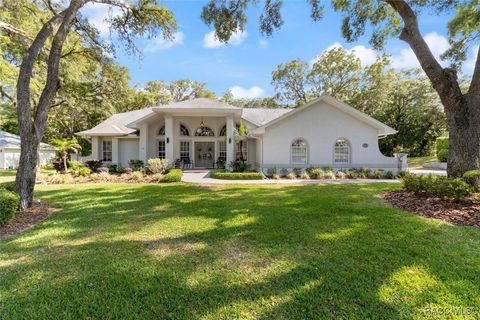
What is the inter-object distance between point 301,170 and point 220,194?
8.17 m

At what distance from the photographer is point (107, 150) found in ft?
69.7

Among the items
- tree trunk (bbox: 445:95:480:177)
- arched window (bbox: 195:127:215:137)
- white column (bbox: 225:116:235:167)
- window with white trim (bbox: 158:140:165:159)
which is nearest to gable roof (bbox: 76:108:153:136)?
window with white trim (bbox: 158:140:165:159)

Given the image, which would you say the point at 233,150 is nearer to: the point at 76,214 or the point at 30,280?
the point at 76,214

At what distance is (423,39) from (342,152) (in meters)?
9.13

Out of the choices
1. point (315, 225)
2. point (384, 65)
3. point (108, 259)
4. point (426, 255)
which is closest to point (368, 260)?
point (426, 255)

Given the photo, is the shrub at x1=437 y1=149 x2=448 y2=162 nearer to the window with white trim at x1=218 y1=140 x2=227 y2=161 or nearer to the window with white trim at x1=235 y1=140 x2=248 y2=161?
the window with white trim at x1=235 y1=140 x2=248 y2=161

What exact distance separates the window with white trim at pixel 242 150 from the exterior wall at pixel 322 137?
3.73 metres

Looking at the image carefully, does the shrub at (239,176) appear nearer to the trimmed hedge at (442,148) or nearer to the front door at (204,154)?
the front door at (204,154)

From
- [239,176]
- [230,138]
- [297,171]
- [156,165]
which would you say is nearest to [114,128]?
[156,165]

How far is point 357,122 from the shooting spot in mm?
16875

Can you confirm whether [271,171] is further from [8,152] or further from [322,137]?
[8,152]

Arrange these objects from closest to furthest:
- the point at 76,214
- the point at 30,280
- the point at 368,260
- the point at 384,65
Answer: the point at 30,280 < the point at 368,260 < the point at 76,214 < the point at 384,65

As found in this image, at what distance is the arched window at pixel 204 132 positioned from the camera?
2112 cm

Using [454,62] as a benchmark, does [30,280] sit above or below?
below
